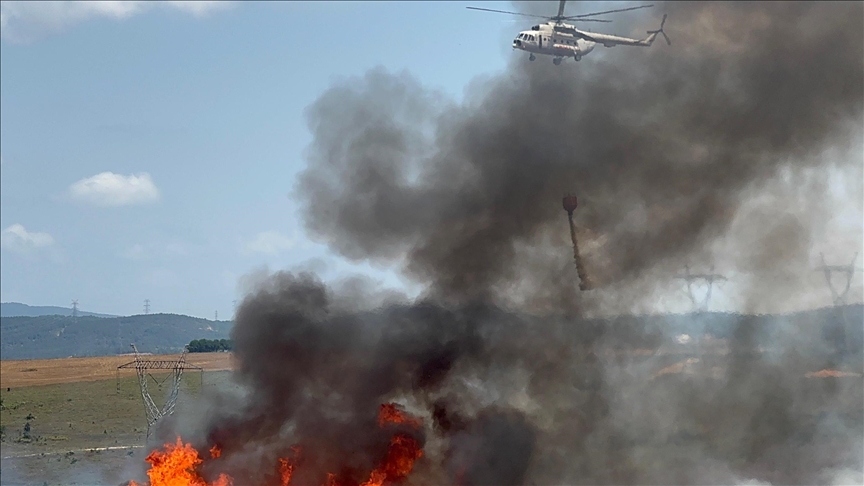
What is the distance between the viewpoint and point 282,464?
38.8m

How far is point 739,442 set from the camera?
50.1 m

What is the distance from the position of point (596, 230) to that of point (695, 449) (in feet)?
54.8

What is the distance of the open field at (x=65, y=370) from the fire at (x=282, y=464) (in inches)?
1288

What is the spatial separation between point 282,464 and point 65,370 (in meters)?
69.2

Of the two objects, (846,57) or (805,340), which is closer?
(846,57)

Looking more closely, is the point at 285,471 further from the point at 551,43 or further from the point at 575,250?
the point at 551,43

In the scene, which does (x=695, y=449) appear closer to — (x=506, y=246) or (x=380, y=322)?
(x=506, y=246)

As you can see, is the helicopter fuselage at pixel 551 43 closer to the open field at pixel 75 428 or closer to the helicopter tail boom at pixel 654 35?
the helicopter tail boom at pixel 654 35

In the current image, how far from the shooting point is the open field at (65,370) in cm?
7775

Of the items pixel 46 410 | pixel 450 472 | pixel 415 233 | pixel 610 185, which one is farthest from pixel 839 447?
pixel 46 410

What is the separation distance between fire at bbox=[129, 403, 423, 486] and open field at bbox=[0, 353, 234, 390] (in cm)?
3272

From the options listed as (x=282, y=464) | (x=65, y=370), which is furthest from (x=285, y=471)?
(x=65, y=370)

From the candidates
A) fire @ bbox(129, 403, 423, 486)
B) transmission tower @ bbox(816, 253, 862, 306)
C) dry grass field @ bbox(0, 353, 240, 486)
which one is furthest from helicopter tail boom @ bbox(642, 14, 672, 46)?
dry grass field @ bbox(0, 353, 240, 486)

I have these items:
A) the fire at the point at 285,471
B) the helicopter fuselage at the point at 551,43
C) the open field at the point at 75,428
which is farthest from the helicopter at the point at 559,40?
the open field at the point at 75,428
